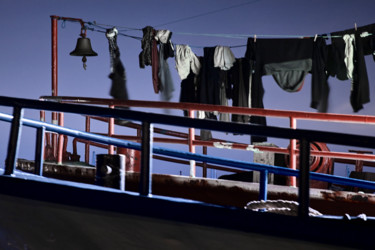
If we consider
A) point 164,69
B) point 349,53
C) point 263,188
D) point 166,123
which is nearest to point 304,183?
point 166,123

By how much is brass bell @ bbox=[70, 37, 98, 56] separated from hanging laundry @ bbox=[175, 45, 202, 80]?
212cm

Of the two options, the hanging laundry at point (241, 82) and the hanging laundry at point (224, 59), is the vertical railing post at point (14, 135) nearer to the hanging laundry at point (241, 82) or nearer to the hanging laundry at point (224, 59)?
the hanging laundry at point (241, 82)

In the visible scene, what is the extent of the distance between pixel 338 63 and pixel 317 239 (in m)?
8.22

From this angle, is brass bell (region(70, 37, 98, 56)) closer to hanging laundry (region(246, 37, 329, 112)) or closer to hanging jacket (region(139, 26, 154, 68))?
hanging jacket (region(139, 26, 154, 68))

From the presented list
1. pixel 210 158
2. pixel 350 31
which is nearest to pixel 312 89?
pixel 350 31

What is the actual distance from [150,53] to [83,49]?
5.51 feet

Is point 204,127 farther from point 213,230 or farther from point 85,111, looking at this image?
point 85,111

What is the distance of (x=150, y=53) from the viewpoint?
1143 cm

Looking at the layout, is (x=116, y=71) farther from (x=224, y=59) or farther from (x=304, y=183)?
(x=304, y=183)

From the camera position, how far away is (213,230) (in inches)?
104

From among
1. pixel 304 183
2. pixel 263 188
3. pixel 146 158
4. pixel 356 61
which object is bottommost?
pixel 263 188

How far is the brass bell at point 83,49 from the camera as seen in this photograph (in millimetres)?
11172

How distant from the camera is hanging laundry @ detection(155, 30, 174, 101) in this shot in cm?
1130

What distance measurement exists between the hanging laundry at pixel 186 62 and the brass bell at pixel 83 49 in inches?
83.3
